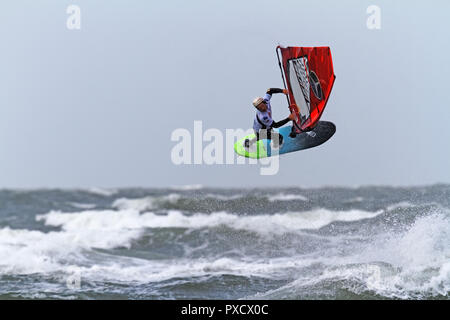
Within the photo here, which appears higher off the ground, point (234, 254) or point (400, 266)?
point (400, 266)

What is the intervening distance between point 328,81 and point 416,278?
3781mm

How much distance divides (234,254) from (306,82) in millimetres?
6419

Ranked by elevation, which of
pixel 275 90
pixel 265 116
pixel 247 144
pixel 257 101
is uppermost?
pixel 275 90

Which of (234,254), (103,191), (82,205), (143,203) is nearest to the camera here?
(234,254)

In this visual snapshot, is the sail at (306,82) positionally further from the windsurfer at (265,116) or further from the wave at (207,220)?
the wave at (207,220)

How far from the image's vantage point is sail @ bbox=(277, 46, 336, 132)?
8727 mm

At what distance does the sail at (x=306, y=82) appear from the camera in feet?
28.6

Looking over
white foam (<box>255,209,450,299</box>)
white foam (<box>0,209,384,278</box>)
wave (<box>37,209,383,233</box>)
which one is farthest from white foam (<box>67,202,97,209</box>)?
white foam (<box>255,209,450,299</box>)

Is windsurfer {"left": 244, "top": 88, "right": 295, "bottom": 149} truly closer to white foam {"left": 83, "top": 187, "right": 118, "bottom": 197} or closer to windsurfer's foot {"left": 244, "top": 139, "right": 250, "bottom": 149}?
windsurfer's foot {"left": 244, "top": 139, "right": 250, "bottom": 149}

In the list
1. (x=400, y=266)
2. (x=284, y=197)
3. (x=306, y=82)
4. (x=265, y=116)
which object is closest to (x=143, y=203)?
(x=284, y=197)

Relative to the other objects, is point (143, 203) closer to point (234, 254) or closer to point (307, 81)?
point (234, 254)

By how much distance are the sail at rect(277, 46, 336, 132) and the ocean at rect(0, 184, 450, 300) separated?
9.71 feet

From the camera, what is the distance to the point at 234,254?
1437cm
